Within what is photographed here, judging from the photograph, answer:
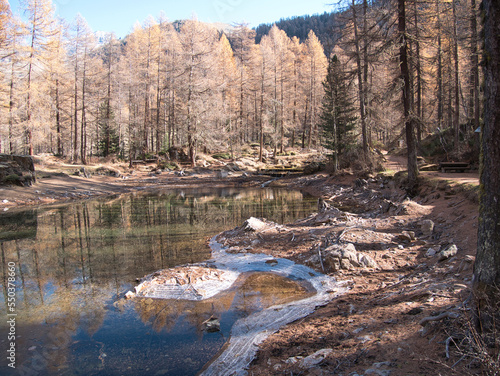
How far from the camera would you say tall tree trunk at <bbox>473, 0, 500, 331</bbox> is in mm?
3438

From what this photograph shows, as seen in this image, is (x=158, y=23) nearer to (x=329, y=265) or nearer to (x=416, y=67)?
(x=416, y=67)

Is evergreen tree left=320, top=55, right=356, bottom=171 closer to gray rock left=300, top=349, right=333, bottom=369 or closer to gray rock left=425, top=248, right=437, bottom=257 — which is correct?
gray rock left=425, top=248, right=437, bottom=257

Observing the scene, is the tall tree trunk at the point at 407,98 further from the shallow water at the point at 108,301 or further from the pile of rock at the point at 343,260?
the pile of rock at the point at 343,260

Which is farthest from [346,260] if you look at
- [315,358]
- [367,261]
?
[315,358]

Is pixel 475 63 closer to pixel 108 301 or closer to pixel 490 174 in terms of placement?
pixel 490 174

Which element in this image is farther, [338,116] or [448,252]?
[338,116]

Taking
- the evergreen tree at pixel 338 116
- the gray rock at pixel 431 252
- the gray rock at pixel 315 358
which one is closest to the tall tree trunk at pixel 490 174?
the gray rock at pixel 315 358

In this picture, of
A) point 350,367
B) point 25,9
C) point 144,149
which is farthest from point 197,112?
point 350,367

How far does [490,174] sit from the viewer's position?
351cm

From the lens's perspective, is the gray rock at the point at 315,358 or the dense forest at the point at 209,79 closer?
the gray rock at the point at 315,358

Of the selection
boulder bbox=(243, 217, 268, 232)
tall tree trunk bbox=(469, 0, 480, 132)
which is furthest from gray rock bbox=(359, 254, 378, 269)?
tall tree trunk bbox=(469, 0, 480, 132)

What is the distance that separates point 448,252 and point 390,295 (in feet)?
6.92

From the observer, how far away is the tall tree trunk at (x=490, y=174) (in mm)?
3438

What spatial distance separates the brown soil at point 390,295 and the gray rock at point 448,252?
129mm
